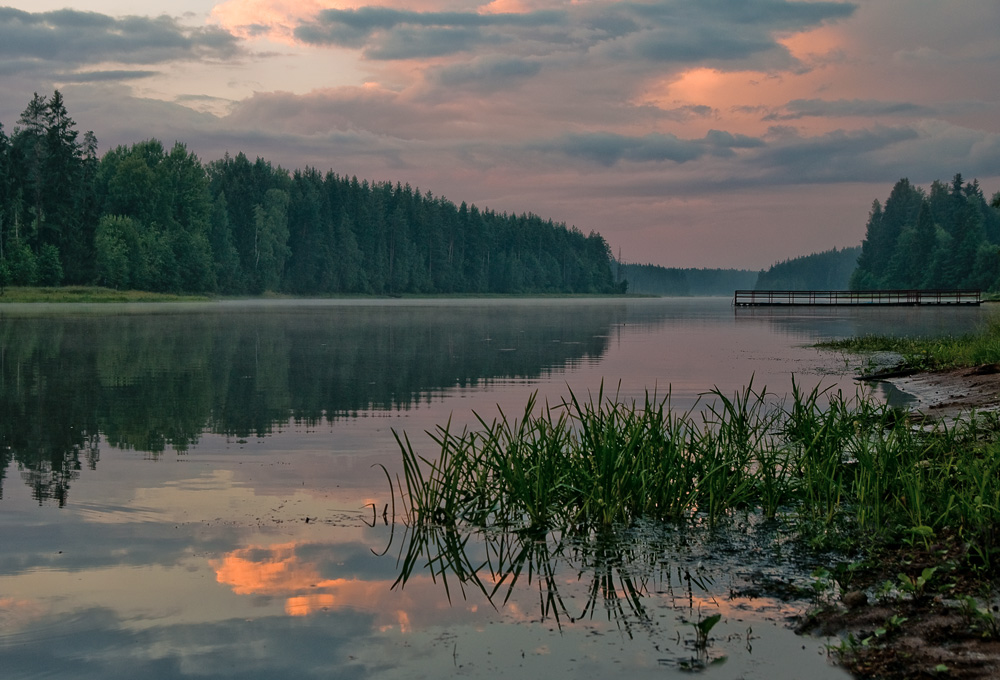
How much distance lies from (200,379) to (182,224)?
369ft

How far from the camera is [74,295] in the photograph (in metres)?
100

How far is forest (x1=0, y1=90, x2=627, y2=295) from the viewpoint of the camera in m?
109

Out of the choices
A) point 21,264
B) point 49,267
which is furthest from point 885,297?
point 21,264

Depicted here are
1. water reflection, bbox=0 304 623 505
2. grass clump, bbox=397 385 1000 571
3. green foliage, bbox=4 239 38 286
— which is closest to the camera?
grass clump, bbox=397 385 1000 571

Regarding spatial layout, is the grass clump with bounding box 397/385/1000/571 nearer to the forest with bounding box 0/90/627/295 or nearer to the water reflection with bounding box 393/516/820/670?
the water reflection with bounding box 393/516/820/670

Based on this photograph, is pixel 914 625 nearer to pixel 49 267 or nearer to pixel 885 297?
pixel 49 267

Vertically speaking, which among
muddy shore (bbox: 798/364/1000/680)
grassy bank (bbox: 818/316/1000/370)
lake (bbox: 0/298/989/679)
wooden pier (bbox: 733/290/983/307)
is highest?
wooden pier (bbox: 733/290/983/307)

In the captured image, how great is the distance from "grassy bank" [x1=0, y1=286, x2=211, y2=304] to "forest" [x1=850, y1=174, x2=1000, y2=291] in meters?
96.8

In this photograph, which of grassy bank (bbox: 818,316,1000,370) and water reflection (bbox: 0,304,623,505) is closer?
water reflection (bbox: 0,304,623,505)

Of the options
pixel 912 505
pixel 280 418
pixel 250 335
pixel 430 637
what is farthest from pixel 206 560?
pixel 250 335

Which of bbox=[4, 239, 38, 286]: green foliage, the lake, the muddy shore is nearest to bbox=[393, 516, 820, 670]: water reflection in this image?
the lake

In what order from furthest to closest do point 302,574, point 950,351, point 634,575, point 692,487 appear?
point 950,351, point 692,487, point 302,574, point 634,575

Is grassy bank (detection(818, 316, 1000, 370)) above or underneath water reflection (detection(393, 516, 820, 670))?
above

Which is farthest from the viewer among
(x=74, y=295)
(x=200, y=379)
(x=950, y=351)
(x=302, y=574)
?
(x=74, y=295)
